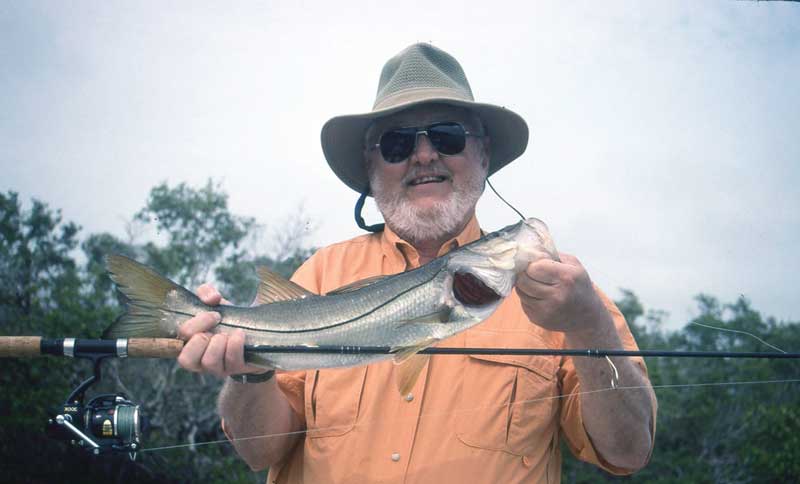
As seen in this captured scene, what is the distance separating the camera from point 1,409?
8406 mm

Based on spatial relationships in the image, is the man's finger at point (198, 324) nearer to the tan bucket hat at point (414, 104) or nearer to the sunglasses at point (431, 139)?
the sunglasses at point (431, 139)

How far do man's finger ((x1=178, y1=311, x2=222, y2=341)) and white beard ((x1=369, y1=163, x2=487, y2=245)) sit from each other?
130cm

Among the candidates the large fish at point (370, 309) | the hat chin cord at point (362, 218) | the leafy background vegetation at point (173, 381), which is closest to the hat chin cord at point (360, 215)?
the hat chin cord at point (362, 218)

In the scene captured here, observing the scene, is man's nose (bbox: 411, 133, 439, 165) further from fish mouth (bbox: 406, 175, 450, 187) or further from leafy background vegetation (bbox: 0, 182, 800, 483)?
leafy background vegetation (bbox: 0, 182, 800, 483)

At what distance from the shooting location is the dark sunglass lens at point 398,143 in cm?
341

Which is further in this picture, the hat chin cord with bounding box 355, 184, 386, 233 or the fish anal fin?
the hat chin cord with bounding box 355, 184, 386, 233

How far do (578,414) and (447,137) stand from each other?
5.72 ft

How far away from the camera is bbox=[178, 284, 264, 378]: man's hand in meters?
2.48

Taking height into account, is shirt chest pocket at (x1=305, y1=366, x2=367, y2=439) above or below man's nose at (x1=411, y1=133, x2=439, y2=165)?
below

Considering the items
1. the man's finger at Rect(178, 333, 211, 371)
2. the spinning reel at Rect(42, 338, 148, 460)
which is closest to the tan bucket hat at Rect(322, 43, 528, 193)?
the man's finger at Rect(178, 333, 211, 371)

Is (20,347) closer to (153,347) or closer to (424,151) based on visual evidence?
(153,347)

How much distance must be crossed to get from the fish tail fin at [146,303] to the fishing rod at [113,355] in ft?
0.17

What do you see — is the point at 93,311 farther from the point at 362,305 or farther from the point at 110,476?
the point at 362,305

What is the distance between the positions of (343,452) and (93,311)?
779 cm
